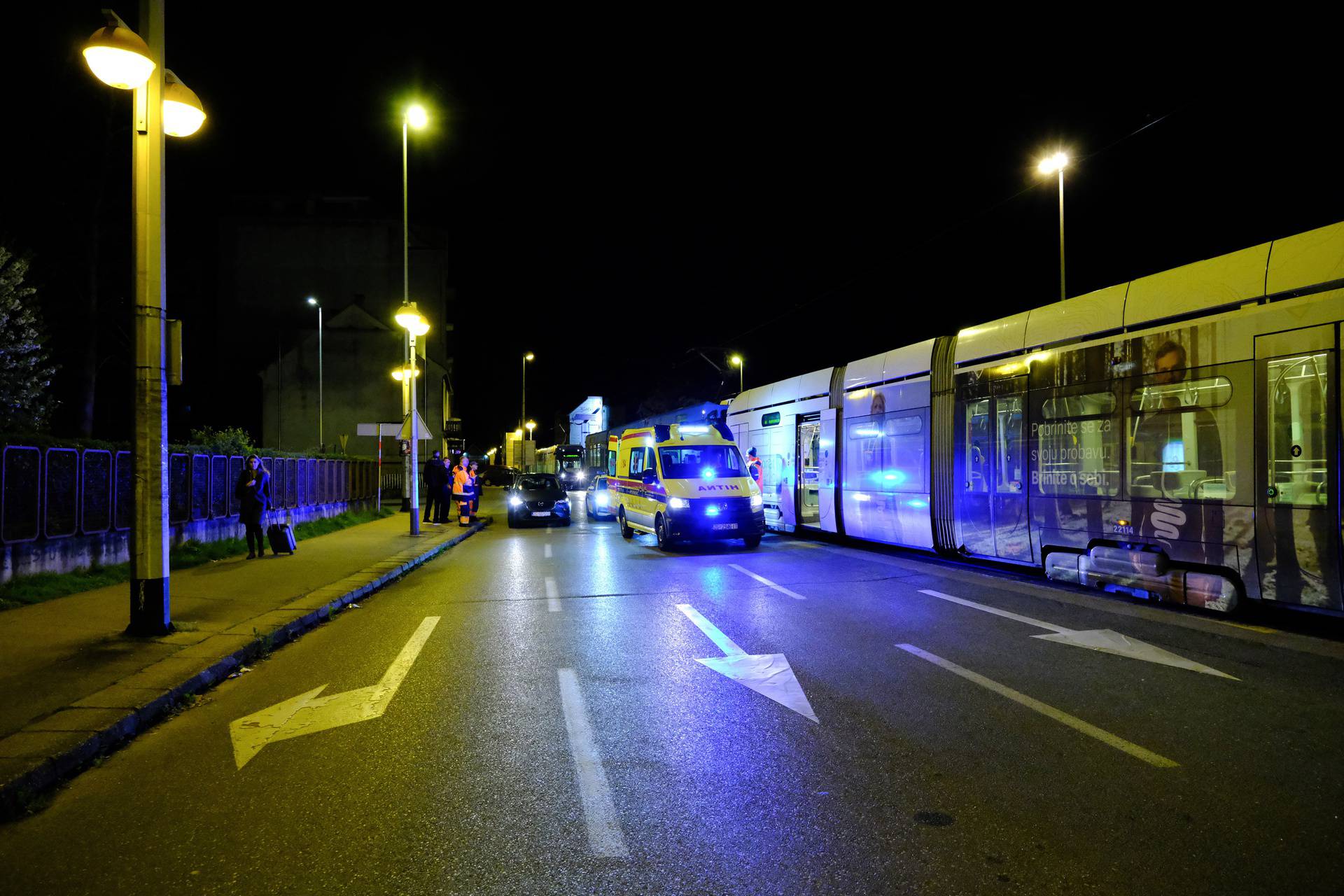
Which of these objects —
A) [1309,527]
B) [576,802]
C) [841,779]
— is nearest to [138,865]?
[576,802]

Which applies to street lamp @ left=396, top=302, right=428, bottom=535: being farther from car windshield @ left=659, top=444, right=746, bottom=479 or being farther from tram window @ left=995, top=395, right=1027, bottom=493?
tram window @ left=995, top=395, right=1027, bottom=493

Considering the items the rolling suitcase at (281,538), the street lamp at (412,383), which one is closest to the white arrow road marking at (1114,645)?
Answer: the rolling suitcase at (281,538)

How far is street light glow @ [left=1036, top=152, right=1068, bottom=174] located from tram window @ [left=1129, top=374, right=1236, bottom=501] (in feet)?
37.5

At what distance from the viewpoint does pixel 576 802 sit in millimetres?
3887

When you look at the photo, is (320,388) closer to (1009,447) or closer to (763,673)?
(1009,447)

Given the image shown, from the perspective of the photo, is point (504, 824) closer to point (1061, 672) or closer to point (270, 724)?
point (270, 724)

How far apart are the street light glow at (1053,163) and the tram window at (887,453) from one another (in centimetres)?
876

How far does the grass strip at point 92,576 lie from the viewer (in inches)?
362

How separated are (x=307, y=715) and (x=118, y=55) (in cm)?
586

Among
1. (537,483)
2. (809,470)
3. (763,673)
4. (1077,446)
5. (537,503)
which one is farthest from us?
(537,483)

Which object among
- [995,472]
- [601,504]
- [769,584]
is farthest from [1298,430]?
[601,504]

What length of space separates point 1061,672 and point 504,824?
486cm

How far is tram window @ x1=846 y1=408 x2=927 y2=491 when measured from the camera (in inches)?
515

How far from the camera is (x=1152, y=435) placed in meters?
8.70
